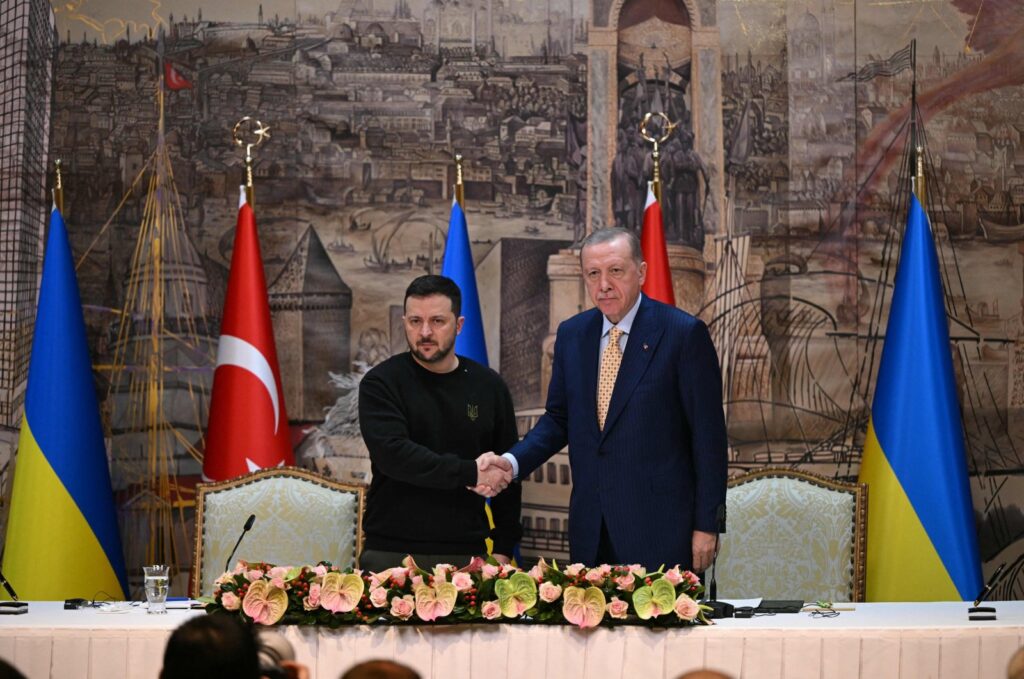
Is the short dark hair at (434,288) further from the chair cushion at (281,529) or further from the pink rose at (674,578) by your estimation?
the pink rose at (674,578)

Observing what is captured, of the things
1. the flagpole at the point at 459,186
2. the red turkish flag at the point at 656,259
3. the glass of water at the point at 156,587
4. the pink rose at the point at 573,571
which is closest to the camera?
the pink rose at the point at 573,571

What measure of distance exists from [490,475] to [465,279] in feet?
5.61

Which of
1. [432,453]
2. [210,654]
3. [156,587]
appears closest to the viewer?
[210,654]

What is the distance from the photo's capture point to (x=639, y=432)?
12.7 feet

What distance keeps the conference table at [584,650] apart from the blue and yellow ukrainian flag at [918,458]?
1968 mm

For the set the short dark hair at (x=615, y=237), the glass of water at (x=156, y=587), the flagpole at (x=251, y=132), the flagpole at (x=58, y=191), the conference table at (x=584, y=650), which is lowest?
the conference table at (x=584, y=650)

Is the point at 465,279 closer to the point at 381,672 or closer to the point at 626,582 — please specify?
the point at 626,582

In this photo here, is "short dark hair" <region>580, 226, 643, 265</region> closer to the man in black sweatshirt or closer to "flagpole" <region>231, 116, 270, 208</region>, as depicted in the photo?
the man in black sweatshirt

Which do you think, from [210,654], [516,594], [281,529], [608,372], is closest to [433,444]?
[608,372]

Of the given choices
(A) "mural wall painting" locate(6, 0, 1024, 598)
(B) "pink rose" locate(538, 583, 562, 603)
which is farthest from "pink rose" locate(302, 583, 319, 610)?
(A) "mural wall painting" locate(6, 0, 1024, 598)

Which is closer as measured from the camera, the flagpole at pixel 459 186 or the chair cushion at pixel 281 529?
the chair cushion at pixel 281 529

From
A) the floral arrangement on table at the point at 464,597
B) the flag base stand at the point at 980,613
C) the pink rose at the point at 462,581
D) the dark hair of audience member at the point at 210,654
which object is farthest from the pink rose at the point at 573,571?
the dark hair of audience member at the point at 210,654

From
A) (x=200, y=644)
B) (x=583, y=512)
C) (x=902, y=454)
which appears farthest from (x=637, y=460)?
(x=200, y=644)

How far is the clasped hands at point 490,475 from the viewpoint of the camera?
151 inches
